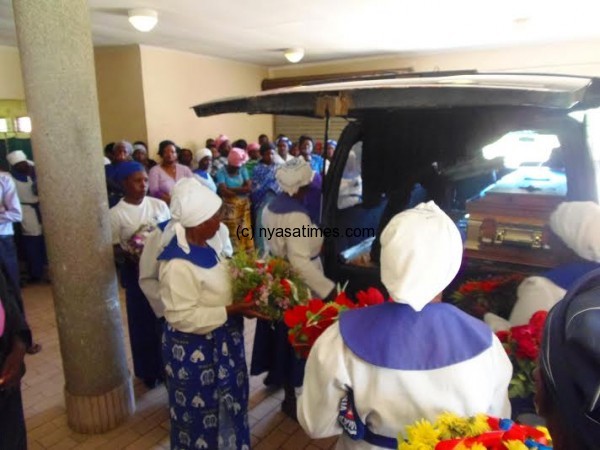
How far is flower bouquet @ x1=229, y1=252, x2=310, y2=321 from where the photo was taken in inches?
92.5

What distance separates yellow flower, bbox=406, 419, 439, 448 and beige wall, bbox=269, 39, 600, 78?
817 cm

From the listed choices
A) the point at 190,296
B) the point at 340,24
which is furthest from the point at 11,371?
the point at 340,24

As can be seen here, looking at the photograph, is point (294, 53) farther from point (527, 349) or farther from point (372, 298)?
point (527, 349)

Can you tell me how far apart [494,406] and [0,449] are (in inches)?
87.9

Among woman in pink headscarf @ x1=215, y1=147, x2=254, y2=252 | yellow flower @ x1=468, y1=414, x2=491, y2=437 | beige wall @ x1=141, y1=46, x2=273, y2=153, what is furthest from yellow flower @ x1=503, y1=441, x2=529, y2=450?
beige wall @ x1=141, y1=46, x2=273, y2=153

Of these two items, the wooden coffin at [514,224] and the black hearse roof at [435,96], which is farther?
the wooden coffin at [514,224]

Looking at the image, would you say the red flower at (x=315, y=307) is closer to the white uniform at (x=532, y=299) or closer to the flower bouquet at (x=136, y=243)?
the white uniform at (x=532, y=299)

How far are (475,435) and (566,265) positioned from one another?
44.4 inches

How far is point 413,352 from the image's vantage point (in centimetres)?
134

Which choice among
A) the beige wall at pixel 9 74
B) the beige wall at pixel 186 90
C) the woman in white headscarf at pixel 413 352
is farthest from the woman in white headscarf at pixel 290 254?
the beige wall at pixel 9 74

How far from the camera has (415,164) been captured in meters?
3.04

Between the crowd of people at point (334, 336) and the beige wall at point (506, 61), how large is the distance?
22.5 ft

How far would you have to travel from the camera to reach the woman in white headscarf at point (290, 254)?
10.5 feet

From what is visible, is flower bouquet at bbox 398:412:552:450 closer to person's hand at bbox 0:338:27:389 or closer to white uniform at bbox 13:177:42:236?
person's hand at bbox 0:338:27:389
